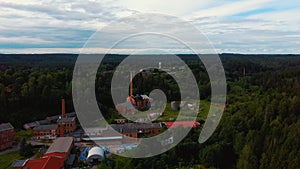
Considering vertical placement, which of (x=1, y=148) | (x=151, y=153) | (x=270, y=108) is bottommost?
(x=1, y=148)

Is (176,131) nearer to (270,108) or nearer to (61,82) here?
(270,108)

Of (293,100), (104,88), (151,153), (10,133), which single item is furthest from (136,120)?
(293,100)

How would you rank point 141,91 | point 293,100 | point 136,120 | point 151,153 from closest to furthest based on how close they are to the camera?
point 151,153 < point 293,100 < point 136,120 < point 141,91

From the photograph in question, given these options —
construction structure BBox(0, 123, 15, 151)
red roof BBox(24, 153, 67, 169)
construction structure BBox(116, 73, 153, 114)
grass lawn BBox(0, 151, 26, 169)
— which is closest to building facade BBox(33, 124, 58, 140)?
construction structure BBox(0, 123, 15, 151)

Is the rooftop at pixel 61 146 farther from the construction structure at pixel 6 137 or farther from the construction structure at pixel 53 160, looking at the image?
the construction structure at pixel 6 137

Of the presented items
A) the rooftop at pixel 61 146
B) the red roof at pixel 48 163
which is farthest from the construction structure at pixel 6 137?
the red roof at pixel 48 163

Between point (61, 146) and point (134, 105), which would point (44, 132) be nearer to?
point (61, 146)

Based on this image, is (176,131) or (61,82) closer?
(176,131)

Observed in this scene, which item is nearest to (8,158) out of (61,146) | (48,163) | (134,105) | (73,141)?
(61,146)

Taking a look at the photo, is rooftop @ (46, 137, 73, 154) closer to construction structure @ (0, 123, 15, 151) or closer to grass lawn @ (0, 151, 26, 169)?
grass lawn @ (0, 151, 26, 169)
